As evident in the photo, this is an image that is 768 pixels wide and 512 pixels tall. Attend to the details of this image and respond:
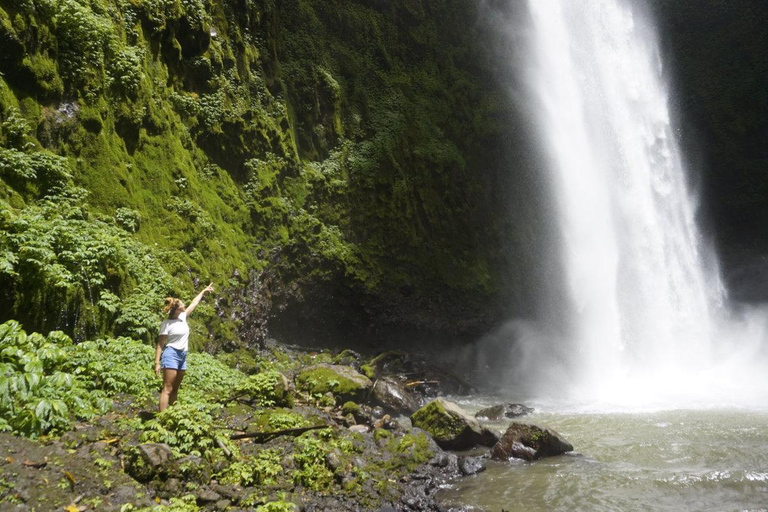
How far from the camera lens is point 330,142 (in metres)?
15.8

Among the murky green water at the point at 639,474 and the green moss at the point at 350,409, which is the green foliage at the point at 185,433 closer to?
the murky green water at the point at 639,474

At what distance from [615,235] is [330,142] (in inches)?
472

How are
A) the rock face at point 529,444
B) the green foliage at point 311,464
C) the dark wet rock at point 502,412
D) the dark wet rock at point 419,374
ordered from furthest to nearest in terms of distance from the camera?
the dark wet rock at point 419,374 < the dark wet rock at point 502,412 < the rock face at point 529,444 < the green foliage at point 311,464

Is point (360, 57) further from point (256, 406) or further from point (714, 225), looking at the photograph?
point (714, 225)

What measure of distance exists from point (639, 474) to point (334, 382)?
515 centimetres

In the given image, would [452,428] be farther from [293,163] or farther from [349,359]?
[293,163]

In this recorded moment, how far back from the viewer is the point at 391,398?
1031 cm

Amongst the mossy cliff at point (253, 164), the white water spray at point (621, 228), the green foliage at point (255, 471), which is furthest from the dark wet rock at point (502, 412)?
the green foliage at point (255, 471)

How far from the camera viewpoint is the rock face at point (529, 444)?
738cm

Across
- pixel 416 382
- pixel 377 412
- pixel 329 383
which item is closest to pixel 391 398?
pixel 377 412

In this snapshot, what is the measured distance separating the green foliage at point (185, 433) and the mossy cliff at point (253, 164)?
2303mm

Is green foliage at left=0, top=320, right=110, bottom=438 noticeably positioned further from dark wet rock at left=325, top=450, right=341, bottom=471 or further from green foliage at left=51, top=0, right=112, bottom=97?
green foliage at left=51, top=0, right=112, bottom=97

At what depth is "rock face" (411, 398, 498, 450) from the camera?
310 inches

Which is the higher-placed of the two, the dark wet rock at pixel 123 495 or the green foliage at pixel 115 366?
the green foliage at pixel 115 366
